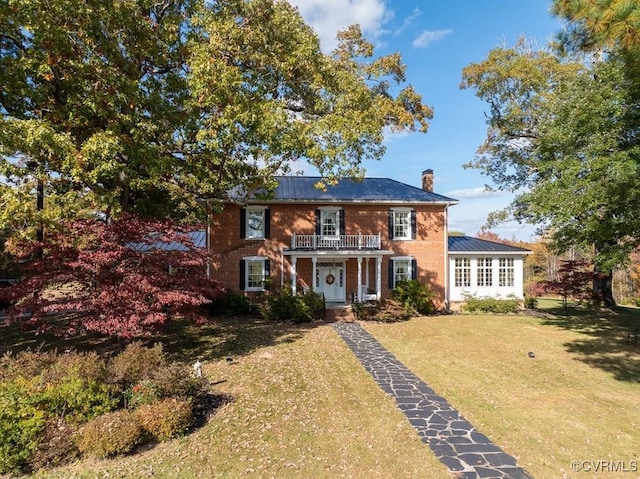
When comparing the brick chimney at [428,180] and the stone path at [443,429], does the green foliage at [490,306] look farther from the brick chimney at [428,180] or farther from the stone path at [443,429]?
the stone path at [443,429]

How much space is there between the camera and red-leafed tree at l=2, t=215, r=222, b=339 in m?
9.27

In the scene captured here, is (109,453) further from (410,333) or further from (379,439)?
(410,333)

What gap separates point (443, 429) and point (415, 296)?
1305 centimetres

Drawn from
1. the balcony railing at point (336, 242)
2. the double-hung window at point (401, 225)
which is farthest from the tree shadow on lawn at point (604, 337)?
the balcony railing at point (336, 242)

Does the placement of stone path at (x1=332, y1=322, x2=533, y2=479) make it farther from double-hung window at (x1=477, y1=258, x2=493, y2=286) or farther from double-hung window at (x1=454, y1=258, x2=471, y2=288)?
double-hung window at (x1=477, y1=258, x2=493, y2=286)

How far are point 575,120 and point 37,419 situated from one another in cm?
1920

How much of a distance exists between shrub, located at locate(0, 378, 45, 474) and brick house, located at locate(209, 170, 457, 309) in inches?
539

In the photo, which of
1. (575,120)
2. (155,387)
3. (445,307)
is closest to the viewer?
(155,387)

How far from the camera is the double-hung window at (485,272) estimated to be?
21938 mm

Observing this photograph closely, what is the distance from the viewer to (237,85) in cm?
1170

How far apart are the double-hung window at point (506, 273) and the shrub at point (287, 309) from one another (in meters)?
12.6

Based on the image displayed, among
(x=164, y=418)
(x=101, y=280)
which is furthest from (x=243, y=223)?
(x=164, y=418)

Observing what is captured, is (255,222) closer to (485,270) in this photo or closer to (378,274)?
(378,274)

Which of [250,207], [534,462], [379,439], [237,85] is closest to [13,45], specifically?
[237,85]
